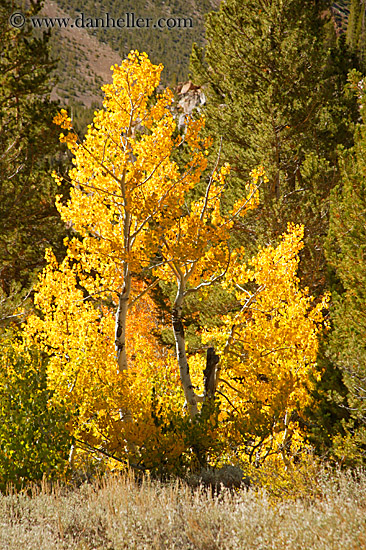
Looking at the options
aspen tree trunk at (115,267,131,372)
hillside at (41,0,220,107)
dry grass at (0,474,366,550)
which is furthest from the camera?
hillside at (41,0,220,107)

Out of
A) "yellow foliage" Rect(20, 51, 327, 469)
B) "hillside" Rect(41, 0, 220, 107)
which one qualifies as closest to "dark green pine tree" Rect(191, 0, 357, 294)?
"yellow foliage" Rect(20, 51, 327, 469)

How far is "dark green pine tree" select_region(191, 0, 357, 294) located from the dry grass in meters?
7.50

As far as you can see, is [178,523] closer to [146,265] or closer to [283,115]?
[146,265]

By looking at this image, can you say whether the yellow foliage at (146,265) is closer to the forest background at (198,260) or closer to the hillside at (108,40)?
the forest background at (198,260)

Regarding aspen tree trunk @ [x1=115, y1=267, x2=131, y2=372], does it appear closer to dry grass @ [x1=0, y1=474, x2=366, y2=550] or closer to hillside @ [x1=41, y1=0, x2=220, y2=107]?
dry grass @ [x1=0, y1=474, x2=366, y2=550]

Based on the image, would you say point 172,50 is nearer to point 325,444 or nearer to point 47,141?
point 47,141

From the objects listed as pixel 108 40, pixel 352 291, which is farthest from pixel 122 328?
pixel 108 40

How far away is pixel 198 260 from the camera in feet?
24.3

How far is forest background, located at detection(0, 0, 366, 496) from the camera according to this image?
20.7ft

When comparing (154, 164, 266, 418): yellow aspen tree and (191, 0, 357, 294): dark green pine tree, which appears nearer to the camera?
(154, 164, 266, 418): yellow aspen tree

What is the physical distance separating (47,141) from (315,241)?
7029 millimetres

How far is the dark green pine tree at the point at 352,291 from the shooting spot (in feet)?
19.2

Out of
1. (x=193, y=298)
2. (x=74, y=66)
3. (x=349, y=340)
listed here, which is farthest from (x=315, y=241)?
(x=74, y=66)

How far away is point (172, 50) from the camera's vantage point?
11681 centimetres
